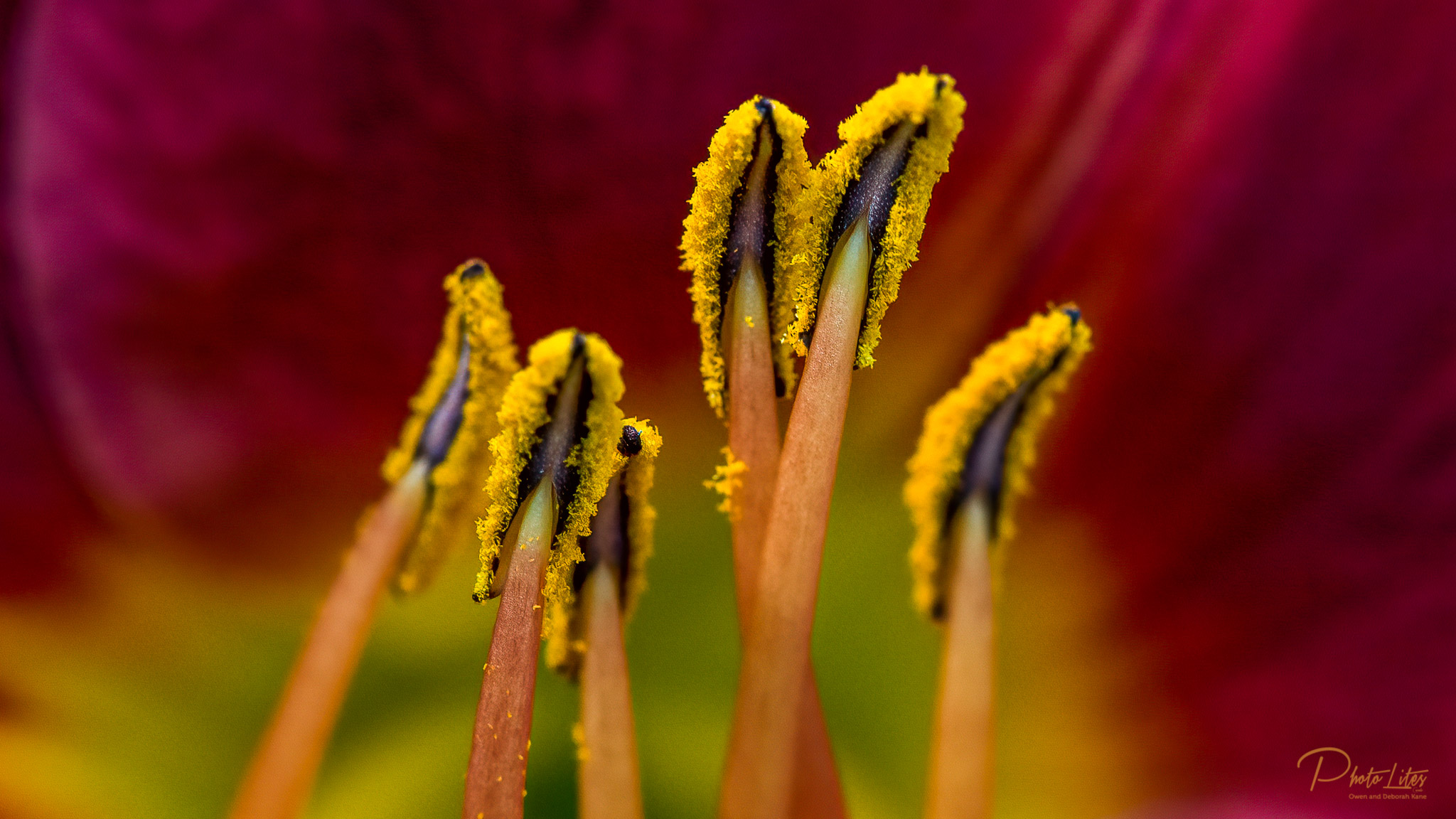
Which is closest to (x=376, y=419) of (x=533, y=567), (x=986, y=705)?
(x=533, y=567)

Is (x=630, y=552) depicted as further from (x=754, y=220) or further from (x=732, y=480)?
(x=754, y=220)

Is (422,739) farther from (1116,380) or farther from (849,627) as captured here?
(1116,380)

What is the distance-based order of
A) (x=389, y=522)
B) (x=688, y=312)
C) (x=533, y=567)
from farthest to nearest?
(x=688, y=312) < (x=389, y=522) < (x=533, y=567)

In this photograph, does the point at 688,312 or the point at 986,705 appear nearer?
the point at 986,705
